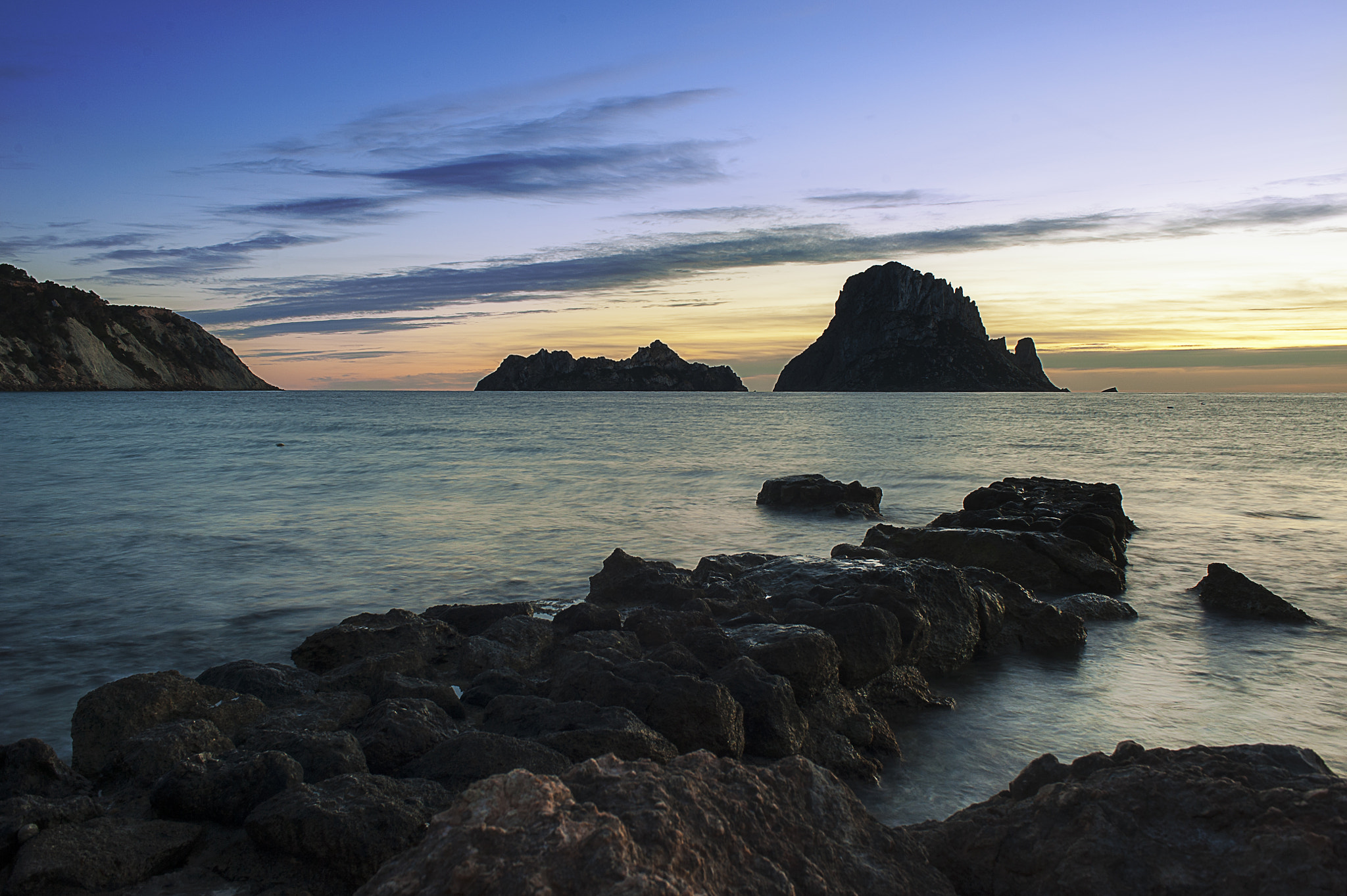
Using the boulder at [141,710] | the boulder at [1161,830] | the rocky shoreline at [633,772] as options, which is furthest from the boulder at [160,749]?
the boulder at [1161,830]

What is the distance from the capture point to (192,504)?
58.3ft

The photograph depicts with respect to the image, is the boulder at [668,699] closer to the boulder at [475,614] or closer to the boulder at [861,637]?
the boulder at [861,637]

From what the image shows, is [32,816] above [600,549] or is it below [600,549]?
above

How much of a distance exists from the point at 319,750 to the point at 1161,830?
415cm

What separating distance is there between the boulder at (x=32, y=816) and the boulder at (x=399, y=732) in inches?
52.1

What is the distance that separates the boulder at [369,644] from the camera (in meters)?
7.07

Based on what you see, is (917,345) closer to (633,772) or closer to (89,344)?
(89,344)

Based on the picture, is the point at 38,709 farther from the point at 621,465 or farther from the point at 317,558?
the point at 621,465

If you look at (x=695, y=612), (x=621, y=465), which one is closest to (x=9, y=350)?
(x=621, y=465)

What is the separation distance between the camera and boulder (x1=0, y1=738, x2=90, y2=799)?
428 centimetres

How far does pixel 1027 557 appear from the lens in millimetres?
10422

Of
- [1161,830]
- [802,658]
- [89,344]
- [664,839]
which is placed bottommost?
[802,658]

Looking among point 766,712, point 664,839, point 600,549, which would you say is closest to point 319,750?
point 766,712

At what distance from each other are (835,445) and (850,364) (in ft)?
485
